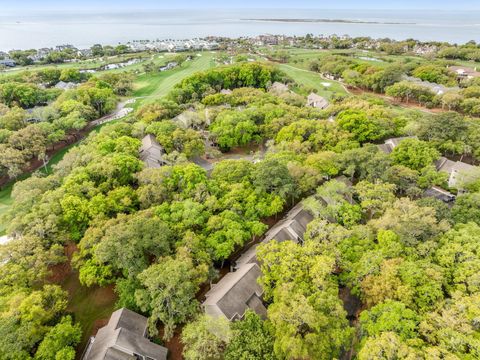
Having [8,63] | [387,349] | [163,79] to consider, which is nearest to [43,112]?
[163,79]

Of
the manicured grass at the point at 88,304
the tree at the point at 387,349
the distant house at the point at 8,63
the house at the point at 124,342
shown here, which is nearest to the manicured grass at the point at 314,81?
the tree at the point at 387,349

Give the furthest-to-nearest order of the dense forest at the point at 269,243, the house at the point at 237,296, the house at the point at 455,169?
the house at the point at 455,169 < the house at the point at 237,296 < the dense forest at the point at 269,243

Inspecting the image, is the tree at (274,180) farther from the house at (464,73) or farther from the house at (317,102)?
the house at (464,73)

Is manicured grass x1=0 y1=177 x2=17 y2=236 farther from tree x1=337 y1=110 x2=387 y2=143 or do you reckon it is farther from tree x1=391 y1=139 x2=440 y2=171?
tree x1=391 y1=139 x2=440 y2=171

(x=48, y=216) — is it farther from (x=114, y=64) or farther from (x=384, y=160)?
(x=114, y=64)

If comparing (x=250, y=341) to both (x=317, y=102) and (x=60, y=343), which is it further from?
(x=317, y=102)

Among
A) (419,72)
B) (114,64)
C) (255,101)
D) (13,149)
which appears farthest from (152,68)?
(419,72)
